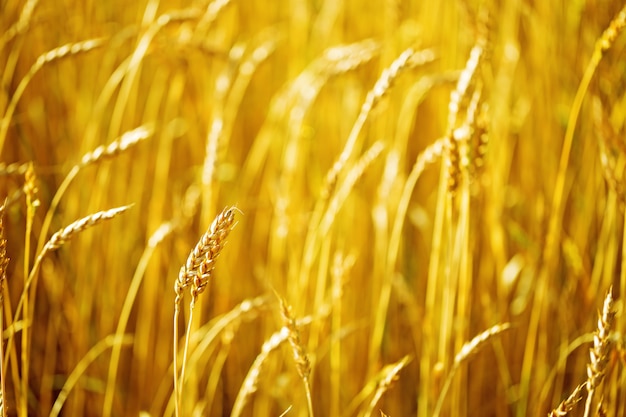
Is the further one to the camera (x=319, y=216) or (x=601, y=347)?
(x=319, y=216)

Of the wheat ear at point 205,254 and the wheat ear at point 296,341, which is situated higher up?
the wheat ear at point 205,254

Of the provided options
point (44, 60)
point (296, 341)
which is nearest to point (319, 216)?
point (296, 341)

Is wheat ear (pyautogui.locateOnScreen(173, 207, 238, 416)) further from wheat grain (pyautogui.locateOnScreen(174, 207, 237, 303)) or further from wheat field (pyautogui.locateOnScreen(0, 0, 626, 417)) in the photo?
wheat field (pyautogui.locateOnScreen(0, 0, 626, 417))

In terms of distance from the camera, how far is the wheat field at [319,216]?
3.08 ft

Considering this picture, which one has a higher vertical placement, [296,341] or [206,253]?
[206,253]

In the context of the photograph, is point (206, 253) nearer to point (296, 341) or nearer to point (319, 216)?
point (296, 341)

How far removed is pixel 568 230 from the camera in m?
1.27

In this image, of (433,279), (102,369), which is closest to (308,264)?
(433,279)

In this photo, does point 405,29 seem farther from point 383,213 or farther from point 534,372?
point 534,372

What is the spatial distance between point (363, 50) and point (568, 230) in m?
0.57

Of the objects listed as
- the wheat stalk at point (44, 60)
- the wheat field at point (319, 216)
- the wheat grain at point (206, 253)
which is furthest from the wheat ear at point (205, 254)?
the wheat stalk at point (44, 60)

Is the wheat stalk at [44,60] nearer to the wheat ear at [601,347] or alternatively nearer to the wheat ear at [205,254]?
the wheat ear at [205,254]

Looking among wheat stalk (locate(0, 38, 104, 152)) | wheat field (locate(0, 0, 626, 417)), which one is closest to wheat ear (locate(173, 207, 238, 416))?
wheat field (locate(0, 0, 626, 417))

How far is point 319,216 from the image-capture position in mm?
900
